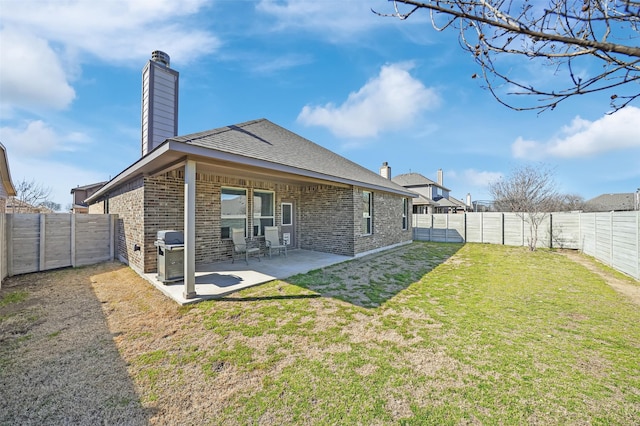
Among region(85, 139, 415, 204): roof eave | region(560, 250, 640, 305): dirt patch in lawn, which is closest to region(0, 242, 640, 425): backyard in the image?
region(560, 250, 640, 305): dirt patch in lawn

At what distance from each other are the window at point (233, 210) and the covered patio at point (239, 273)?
45.0 inches

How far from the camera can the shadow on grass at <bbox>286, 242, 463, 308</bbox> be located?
508cm

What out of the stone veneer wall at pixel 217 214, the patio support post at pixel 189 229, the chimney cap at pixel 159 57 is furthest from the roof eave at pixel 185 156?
the chimney cap at pixel 159 57

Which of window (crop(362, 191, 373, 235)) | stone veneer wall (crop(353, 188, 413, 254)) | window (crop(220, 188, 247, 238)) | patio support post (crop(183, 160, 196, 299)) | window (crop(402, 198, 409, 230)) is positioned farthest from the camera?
window (crop(402, 198, 409, 230))

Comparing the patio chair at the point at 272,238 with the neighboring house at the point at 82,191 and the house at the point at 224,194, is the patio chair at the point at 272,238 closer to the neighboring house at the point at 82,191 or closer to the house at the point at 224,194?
the house at the point at 224,194

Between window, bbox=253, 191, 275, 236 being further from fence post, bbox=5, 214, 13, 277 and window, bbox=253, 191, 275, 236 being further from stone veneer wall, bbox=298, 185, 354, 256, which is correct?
fence post, bbox=5, 214, 13, 277

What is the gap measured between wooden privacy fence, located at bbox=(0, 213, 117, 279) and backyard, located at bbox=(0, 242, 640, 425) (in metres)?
1.40

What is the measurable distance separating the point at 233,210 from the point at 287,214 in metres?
2.38

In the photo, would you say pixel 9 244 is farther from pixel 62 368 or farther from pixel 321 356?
pixel 321 356

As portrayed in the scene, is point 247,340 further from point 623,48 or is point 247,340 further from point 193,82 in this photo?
point 193,82

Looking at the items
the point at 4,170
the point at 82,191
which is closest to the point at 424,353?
the point at 4,170

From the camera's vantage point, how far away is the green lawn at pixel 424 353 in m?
2.14

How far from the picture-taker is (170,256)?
5.36m

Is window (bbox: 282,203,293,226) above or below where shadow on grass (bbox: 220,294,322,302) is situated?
above
